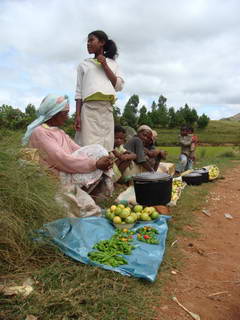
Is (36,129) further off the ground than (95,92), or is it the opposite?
(95,92)

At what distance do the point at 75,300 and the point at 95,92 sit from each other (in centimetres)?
278

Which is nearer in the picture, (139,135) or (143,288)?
(143,288)

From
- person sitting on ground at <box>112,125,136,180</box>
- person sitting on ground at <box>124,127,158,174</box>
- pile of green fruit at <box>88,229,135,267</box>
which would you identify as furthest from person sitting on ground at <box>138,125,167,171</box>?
pile of green fruit at <box>88,229,135,267</box>

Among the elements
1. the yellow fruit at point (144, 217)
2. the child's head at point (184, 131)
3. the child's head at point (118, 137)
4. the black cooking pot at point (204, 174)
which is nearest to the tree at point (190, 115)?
the child's head at point (184, 131)

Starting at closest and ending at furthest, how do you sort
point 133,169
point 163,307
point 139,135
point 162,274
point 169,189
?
point 163,307 < point 162,274 < point 169,189 < point 133,169 < point 139,135

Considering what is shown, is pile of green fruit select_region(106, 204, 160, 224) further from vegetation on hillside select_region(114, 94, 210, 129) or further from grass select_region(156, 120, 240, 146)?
vegetation on hillside select_region(114, 94, 210, 129)

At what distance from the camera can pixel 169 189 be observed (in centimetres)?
403

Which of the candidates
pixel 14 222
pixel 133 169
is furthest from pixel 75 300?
pixel 133 169

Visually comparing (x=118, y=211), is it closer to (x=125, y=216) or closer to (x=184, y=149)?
(x=125, y=216)

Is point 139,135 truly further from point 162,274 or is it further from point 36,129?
point 162,274

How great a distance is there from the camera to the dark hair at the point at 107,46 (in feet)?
13.5

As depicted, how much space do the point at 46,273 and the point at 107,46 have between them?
3108mm

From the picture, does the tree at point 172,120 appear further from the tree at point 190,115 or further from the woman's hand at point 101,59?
the woman's hand at point 101,59

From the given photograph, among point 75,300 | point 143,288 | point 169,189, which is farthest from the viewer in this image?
point 169,189
